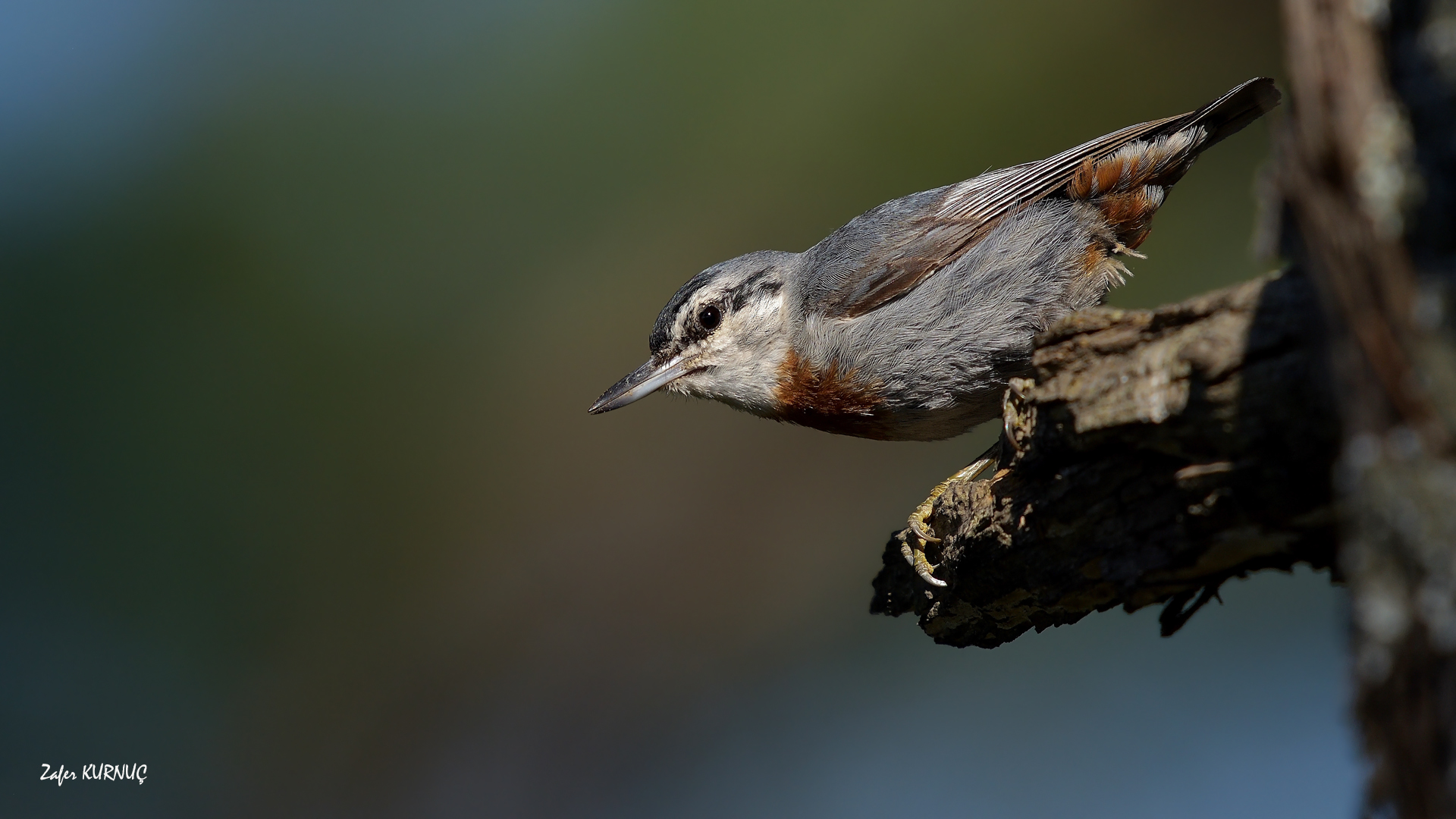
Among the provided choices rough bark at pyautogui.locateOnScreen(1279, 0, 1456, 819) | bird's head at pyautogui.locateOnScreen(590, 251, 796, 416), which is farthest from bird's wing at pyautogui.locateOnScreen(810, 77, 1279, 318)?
rough bark at pyautogui.locateOnScreen(1279, 0, 1456, 819)

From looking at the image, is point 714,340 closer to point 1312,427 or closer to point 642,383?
point 642,383

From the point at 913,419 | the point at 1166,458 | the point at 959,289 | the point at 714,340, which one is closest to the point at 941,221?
the point at 959,289

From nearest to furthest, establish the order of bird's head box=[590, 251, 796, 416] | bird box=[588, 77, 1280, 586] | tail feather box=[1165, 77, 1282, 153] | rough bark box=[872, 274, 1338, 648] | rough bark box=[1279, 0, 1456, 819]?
1. rough bark box=[1279, 0, 1456, 819]
2. rough bark box=[872, 274, 1338, 648]
3. tail feather box=[1165, 77, 1282, 153]
4. bird box=[588, 77, 1280, 586]
5. bird's head box=[590, 251, 796, 416]

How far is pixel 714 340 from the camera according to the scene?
3764mm

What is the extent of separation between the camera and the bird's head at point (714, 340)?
3686 millimetres

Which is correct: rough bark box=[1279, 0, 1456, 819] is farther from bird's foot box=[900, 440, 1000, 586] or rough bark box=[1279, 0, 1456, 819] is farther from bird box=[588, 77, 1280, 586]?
bird box=[588, 77, 1280, 586]

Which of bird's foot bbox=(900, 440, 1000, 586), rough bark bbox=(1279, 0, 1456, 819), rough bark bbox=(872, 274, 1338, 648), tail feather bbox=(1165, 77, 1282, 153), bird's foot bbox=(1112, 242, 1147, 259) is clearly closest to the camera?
rough bark bbox=(1279, 0, 1456, 819)

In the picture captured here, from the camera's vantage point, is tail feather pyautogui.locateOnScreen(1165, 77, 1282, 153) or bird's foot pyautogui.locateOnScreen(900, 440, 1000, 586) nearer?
bird's foot pyautogui.locateOnScreen(900, 440, 1000, 586)

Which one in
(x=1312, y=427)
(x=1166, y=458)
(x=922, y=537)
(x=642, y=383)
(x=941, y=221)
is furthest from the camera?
(x=642, y=383)

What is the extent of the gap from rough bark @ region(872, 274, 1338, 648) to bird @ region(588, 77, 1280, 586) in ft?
2.73

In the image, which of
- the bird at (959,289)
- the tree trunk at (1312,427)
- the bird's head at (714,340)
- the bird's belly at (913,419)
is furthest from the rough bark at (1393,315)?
the bird's head at (714,340)

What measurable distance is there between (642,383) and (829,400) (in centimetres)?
83

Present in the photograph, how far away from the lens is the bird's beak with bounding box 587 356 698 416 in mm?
3723

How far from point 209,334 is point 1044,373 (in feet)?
18.9
